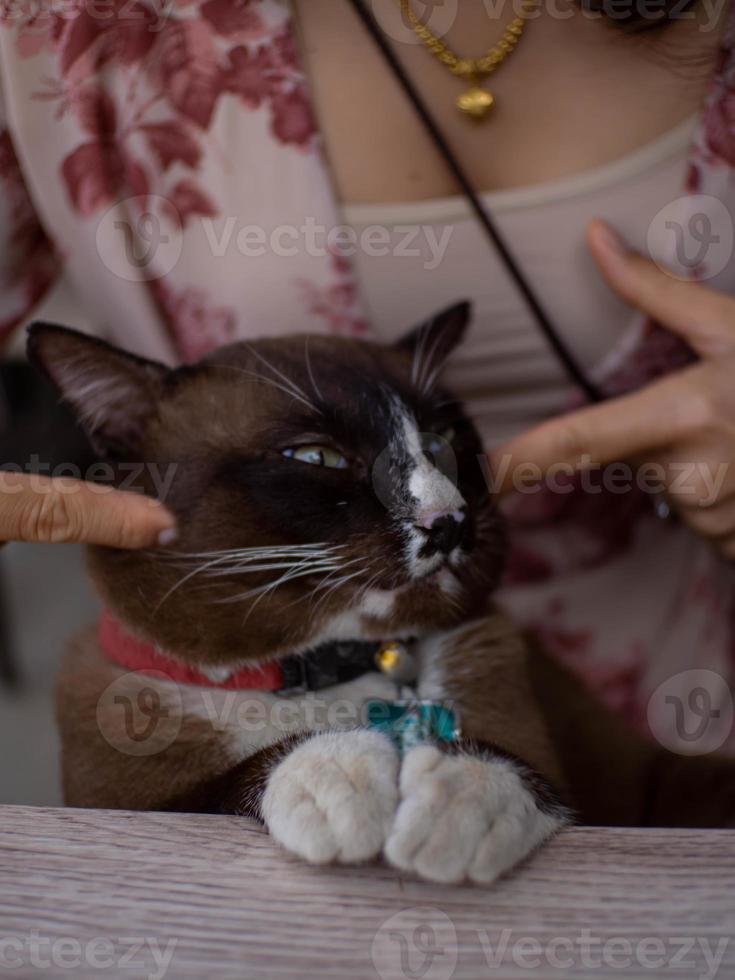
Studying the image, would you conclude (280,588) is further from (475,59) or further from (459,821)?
(475,59)

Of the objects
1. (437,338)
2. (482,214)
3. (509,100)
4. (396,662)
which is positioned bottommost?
(396,662)

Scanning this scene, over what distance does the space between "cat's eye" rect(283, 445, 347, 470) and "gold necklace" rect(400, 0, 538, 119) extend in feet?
1.52

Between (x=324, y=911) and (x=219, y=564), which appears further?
(x=219, y=564)

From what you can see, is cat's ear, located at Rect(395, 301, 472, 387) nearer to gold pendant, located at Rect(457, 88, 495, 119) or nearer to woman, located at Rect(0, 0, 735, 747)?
woman, located at Rect(0, 0, 735, 747)

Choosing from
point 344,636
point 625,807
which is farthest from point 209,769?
point 625,807

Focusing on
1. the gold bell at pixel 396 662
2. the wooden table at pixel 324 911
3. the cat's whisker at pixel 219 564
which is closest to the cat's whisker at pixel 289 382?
the cat's whisker at pixel 219 564

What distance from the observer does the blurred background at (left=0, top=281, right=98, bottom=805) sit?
100 centimetres

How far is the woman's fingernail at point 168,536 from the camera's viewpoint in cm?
77

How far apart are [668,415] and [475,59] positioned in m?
0.44

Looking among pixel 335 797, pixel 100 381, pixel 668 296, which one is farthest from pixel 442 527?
pixel 668 296

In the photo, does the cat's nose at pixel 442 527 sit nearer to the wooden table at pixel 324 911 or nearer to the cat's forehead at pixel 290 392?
the cat's forehead at pixel 290 392

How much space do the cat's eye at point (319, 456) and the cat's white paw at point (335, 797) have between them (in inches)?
8.9

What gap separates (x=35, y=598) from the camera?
6.34ft

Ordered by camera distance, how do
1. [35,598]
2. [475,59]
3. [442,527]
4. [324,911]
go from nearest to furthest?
[324,911] < [442,527] < [475,59] < [35,598]
